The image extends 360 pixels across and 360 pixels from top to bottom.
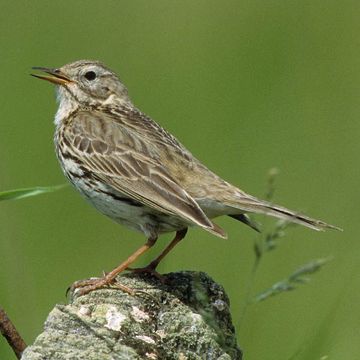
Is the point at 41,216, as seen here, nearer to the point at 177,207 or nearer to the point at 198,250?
the point at 198,250

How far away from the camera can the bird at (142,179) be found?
6.51 metres

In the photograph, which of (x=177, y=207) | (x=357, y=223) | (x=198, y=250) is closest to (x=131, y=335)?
(x=177, y=207)

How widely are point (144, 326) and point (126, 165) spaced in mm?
2319

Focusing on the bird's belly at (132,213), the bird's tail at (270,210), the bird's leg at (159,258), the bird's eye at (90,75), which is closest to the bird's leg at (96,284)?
the bird's leg at (159,258)

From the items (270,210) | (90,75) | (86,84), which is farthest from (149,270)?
(90,75)

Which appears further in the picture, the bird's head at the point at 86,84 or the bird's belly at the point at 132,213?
the bird's head at the point at 86,84

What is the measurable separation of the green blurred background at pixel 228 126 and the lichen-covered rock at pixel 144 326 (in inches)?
61.1

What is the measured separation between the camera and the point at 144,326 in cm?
481

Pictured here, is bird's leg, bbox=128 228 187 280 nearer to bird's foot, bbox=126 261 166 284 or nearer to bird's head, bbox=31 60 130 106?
bird's foot, bbox=126 261 166 284

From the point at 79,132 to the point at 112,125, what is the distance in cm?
20

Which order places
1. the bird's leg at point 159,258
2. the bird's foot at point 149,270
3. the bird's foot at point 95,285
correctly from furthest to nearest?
1. the bird's leg at point 159,258
2. the bird's foot at point 149,270
3. the bird's foot at point 95,285

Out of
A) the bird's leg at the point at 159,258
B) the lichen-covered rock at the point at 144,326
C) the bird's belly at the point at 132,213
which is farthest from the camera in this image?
the bird's belly at the point at 132,213

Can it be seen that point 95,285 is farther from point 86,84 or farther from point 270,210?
point 86,84

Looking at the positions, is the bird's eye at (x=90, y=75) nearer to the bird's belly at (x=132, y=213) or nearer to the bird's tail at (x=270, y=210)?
the bird's belly at (x=132, y=213)
